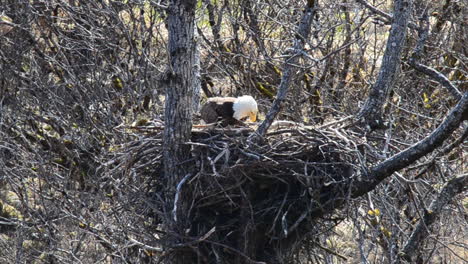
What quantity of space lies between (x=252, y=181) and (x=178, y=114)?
677mm

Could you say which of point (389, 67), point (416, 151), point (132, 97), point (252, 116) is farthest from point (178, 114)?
point (132, 97)

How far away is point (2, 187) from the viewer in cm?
1292

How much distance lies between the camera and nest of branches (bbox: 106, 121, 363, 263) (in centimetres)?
680

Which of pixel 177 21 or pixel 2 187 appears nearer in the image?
pixel 177 21

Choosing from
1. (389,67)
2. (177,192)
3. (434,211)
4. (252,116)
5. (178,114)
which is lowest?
(434,211)

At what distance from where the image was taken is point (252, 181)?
6.91 m

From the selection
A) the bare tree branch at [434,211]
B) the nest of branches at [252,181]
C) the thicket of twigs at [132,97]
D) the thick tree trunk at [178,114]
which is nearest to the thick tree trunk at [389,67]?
the nest of branches at [252,181]

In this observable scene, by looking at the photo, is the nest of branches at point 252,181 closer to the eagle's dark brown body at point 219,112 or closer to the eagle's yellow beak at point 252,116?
the eagle's dark brown body at point 219,112

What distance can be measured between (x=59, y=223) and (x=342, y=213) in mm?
4563

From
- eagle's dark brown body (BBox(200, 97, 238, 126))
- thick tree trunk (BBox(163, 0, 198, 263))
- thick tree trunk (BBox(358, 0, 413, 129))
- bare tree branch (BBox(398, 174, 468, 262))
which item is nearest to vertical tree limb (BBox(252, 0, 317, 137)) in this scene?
thick tree trunk (BBox(163, 0, 198, 263))

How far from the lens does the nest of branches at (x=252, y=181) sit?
6.80 meters

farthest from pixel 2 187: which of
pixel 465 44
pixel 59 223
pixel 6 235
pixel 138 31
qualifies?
pixel 465 44

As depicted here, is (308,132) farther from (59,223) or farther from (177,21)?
(59,223)

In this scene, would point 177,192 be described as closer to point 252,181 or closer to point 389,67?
point 252,181
